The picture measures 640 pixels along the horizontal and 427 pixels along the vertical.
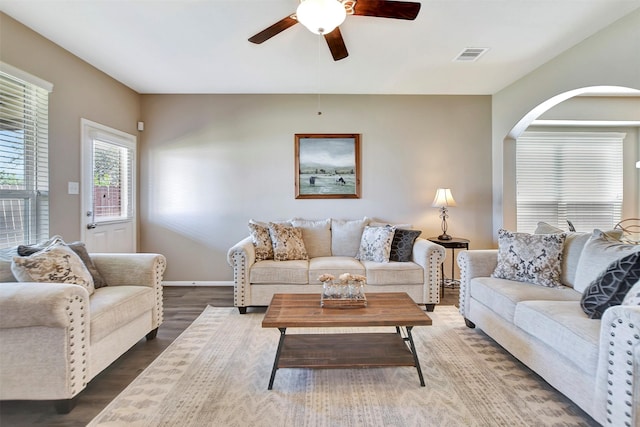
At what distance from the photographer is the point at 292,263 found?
136 inches

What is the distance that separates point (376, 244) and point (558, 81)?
242cm

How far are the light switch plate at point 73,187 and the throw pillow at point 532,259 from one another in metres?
4.03

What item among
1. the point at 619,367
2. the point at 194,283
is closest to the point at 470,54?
the point at 619,367

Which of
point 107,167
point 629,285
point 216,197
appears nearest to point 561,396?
point 629,285

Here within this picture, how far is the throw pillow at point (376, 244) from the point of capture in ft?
11.7

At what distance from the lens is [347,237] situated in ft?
13.0

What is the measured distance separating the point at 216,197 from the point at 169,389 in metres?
2.75

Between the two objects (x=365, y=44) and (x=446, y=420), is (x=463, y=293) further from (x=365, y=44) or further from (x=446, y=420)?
(x=365, y=44)

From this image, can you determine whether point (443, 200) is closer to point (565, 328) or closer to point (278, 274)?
point (278, 274)

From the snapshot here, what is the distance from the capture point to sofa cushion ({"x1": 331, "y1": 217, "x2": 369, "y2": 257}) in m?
3.94

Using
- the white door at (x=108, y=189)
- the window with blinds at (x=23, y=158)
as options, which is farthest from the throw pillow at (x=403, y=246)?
the window with blinds at (x=23, y=158)

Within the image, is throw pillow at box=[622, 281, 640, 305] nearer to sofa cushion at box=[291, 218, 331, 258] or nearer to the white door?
sofa cushion at box=[291, 218, 331, 258]

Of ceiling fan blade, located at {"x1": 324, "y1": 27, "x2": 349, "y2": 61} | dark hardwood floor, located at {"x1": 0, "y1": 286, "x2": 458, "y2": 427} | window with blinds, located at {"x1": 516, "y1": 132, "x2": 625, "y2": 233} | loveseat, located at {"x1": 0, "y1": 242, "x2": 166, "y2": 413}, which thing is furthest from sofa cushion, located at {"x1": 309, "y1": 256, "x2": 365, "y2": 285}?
window with blinds, located at {"x1": 516, "y1": 132, "x2": 625, "y2": 233}

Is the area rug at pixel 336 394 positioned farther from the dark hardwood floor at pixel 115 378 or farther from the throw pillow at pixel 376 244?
the throw pillow at pixel 376 244
